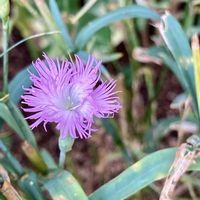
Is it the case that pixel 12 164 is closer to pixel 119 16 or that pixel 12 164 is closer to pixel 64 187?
pixel 64 187

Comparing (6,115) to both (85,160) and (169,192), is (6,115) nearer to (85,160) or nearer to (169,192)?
(169,192)

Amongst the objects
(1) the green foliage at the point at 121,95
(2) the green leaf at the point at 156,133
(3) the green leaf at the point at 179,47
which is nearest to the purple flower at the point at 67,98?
(1) the green foliage at the point at 121,95

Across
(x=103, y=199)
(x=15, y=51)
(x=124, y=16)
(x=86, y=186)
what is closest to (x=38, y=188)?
(x=103, y=199)

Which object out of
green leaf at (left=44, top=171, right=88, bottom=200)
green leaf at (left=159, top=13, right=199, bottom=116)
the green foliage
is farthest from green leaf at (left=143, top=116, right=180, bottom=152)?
green leaf at (left=44, top=171, right=88, bottom=200)

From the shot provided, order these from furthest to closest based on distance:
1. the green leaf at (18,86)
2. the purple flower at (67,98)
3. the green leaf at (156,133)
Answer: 1. the green leaf at (156,133)
2. the green leaf at (18,86)
3. the purple flower at (67,98)

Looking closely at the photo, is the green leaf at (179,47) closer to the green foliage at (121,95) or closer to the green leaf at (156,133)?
the green foliage at (121,95)

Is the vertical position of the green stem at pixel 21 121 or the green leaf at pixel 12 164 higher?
the green stem at pixel 21 121

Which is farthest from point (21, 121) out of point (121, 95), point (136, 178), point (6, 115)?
point (121, 95)

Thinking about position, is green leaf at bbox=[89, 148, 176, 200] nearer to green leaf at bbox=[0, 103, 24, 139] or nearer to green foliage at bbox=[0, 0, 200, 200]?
green foliage at bbox=[0, 0, 200, 200]
